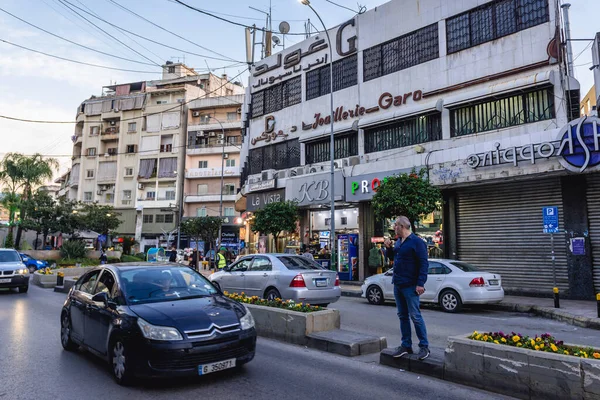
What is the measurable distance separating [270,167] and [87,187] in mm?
42862

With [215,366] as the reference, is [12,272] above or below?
above

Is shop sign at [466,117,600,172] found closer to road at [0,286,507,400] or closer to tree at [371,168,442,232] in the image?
tree at [371,168,442,232]

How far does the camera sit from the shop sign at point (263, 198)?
2498 centimetres

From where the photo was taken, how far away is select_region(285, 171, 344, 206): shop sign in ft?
70.2

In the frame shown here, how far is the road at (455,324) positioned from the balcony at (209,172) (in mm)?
42766

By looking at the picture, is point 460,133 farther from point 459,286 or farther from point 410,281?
point 410,281

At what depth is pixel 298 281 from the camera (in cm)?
1057

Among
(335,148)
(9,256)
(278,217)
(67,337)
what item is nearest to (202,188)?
(335,148)

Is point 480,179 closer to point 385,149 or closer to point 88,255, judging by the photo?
point 385,149

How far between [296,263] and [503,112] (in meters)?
10.9

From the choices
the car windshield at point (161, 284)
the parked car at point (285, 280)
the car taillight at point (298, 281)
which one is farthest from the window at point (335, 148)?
the car windshield at point (161, 284)

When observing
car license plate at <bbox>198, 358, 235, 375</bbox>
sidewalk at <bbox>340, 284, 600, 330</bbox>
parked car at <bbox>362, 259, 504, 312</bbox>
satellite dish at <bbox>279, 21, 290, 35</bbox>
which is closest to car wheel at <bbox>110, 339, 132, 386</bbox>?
car license plate at <bbox>198, 358, 235, 375</bbox>

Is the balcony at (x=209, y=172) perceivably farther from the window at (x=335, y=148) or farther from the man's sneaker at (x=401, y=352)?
the man's sneaker at (x=401, y=352)

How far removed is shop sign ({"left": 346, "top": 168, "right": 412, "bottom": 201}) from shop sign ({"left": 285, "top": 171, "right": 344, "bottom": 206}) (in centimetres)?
52
